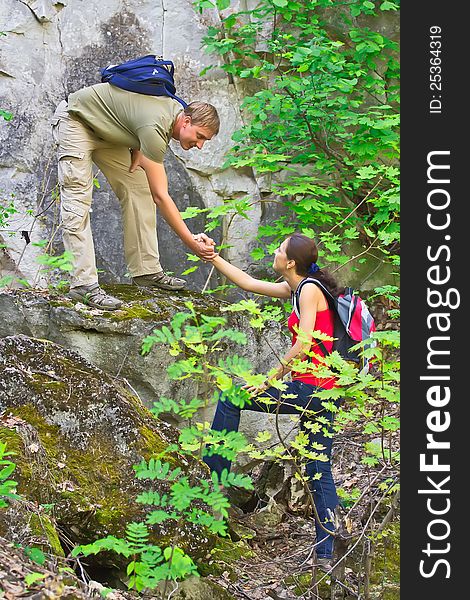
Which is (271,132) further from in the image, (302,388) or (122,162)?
(302,388)

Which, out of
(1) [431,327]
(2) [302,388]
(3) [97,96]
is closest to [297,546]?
A: (2) [302,388]

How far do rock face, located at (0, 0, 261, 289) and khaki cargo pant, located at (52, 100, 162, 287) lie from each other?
82.2 inches

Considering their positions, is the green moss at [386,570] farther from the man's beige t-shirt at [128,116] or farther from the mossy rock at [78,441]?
Result: the man's beige t-shirt at [128,116]

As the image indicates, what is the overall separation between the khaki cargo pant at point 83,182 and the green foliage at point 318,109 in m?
1.30

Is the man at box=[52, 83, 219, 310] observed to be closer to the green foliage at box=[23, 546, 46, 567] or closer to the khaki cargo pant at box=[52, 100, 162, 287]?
the khaki cargo pant at box=[52, 100, 162, 287]

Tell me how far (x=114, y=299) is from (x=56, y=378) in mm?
1510

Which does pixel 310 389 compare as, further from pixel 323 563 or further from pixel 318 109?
pixel 318 109

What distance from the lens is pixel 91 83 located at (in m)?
7.79

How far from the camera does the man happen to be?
15.9ft

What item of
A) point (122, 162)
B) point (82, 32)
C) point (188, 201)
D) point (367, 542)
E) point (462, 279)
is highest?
point (82, 32)

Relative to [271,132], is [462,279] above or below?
below

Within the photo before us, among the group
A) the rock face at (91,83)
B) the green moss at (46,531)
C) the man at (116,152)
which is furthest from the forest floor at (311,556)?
the rock face at (91,83)

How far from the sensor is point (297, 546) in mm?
4758

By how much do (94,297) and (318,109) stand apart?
301 cm
